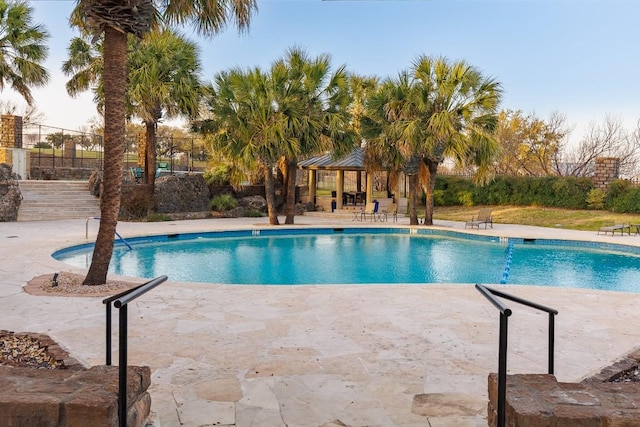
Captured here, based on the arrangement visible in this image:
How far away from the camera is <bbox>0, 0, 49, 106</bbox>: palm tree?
698 inches

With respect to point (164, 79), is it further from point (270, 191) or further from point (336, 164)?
point (336, 164)

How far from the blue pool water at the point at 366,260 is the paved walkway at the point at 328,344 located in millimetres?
2904

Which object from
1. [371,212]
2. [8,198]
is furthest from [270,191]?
[8,198]

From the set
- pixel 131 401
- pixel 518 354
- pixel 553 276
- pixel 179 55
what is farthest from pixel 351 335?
→ pixel 179 55

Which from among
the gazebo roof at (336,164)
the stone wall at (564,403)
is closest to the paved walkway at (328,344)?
the stone wall at (564,403)

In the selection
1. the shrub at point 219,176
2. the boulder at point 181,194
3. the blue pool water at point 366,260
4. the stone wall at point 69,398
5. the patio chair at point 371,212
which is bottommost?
the blue pool water at point 366,260

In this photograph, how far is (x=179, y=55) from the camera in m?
17.7

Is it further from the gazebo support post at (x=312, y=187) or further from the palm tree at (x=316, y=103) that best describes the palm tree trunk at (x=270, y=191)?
the gazebo support post at (x=312, y=187)

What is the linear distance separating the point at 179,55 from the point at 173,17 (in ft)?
34.2

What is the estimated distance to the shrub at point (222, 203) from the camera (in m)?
22.0

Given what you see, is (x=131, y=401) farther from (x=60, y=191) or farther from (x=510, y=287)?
(x=60, y=191)

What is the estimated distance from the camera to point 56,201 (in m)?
20.3

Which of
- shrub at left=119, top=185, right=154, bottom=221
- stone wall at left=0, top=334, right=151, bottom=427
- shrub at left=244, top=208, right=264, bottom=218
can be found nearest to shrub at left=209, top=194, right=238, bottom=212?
shrub at left=244, top=208, right=264, bottom=218

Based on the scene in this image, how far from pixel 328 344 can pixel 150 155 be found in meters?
16.1
